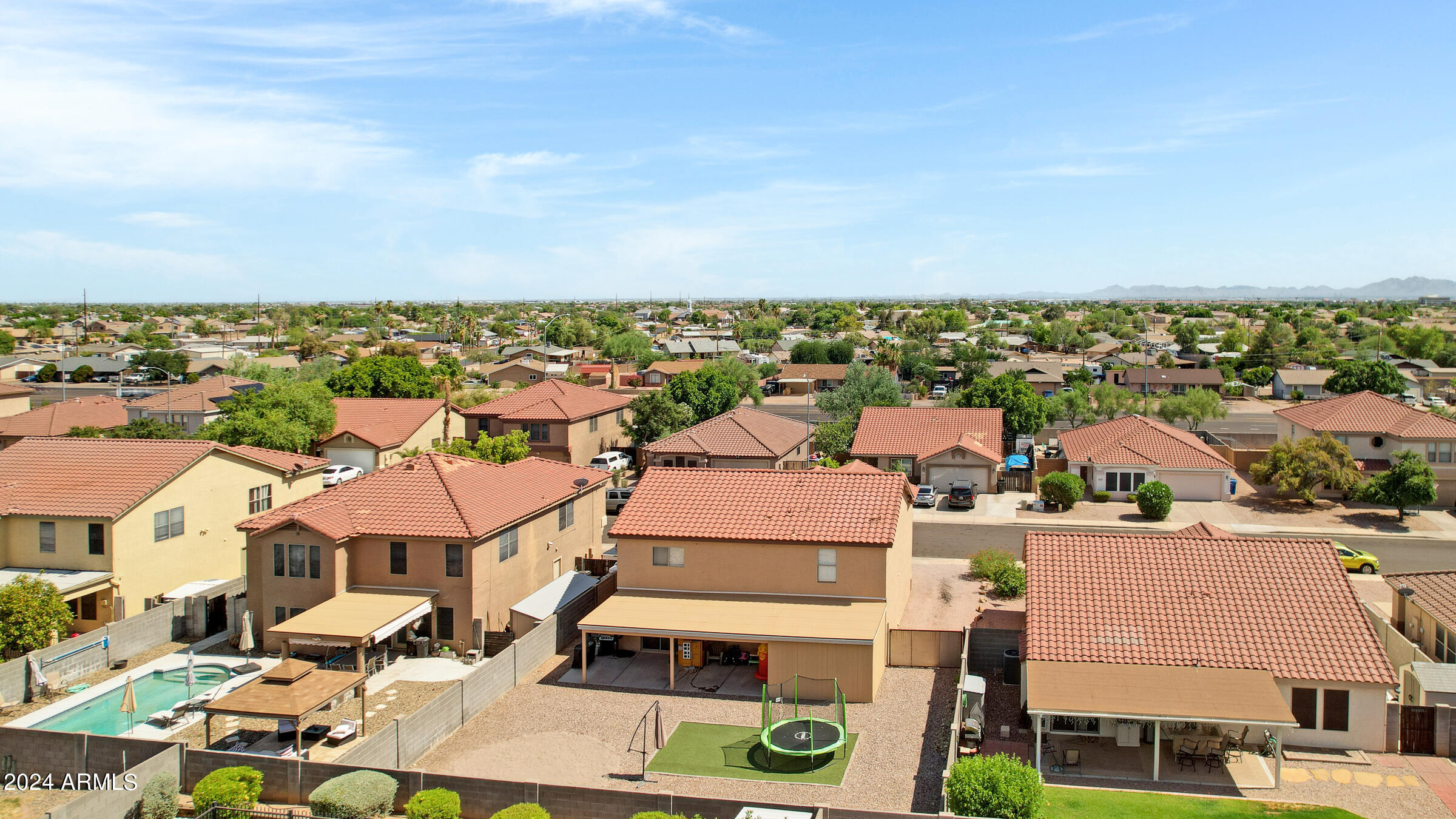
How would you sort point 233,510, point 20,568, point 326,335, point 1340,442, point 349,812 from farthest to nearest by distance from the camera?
point 326,335 < point 1340,442 < point 233,510 < point 20,568 < point 349,812

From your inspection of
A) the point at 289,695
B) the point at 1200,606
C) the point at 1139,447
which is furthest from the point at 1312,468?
the point at 289,695

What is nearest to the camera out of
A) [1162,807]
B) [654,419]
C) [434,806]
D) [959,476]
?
[434,806]

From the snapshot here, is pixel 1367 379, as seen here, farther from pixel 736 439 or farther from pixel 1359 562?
pixel 736 439

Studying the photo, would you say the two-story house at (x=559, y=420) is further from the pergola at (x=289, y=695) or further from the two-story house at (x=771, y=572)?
the pergola at (x=289, y=695)

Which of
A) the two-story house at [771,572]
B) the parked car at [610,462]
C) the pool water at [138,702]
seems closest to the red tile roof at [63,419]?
the parked car at [610,462]

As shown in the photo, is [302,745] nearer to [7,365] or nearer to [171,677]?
[171,677]

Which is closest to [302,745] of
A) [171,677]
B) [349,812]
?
[349,812]
